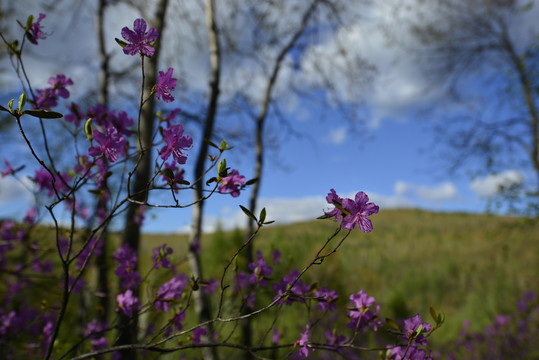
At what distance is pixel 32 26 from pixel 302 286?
158 cm

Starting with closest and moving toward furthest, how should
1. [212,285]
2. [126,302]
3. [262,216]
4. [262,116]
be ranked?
[262,216] → [126,302] → [212,285] → [262,116]

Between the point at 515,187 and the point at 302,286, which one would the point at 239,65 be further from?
the point at 515,187

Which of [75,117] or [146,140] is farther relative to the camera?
[146,140]

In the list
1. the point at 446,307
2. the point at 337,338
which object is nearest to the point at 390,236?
the point at 446,307

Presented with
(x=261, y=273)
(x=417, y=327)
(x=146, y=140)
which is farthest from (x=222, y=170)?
(x=146, y=140)

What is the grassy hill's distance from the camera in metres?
8.51

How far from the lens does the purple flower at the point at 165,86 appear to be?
1.21m

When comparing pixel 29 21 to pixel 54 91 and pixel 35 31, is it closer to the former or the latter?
pixel 35 31

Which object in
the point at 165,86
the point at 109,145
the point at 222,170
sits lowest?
the point at 222,170

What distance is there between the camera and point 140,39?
1.23 metres

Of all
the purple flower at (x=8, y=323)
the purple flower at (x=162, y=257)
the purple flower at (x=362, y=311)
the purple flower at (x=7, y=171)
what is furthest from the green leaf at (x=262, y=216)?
the purple flower at (x=8, y=323)

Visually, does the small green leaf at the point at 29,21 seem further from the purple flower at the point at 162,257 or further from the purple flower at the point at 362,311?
the purple flower at the point at 362,311

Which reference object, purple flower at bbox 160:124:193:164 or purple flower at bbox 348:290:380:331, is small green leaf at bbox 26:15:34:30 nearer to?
purple flower at bbox 160:124:193:164

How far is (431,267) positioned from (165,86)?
14.3 meters
